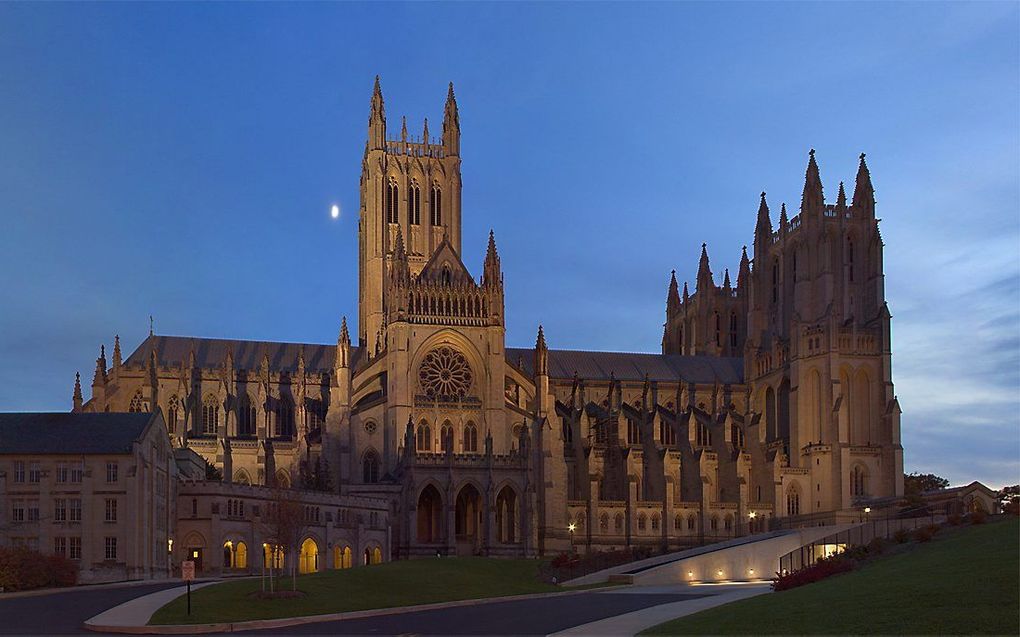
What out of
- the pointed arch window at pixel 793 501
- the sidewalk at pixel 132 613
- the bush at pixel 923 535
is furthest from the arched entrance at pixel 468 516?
the bush at pixel 923 535

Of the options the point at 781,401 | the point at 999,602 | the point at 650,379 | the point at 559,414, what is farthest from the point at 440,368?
the point at 999,602

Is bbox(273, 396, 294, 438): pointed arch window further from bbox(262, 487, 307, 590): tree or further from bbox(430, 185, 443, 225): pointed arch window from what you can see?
bbox(262, 487, 307, 590): tree

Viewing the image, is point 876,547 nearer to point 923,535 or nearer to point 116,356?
Answer: point 923,535

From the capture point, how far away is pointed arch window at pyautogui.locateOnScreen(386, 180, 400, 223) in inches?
5901

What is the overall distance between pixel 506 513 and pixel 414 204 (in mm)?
51057

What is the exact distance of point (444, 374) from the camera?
115000 mm

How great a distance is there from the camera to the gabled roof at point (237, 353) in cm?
12550

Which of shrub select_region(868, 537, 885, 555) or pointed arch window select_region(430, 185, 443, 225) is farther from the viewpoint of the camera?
pointed arch window select_region(430, 185, 443, 225)

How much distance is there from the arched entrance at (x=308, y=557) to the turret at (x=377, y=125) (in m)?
64.3

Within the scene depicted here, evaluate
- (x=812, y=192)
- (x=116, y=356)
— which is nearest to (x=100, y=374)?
(x=116, y=356)

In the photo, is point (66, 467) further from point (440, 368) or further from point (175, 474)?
point (440, 368)

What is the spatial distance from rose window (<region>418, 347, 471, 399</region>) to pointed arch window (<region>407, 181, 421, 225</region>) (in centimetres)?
Answer: 3789

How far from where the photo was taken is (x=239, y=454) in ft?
377

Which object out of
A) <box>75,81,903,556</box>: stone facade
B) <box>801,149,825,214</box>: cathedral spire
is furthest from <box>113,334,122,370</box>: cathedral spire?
<box>801,149,825,214</box>: cathedral spire
